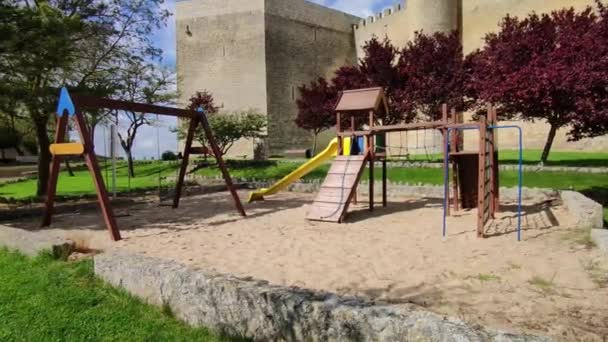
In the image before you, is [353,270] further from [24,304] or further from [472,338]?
[24,304]

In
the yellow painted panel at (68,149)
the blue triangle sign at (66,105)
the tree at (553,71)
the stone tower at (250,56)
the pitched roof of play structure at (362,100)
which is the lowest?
the yellow painted panel at (68,149)

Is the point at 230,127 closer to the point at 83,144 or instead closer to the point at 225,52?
the point at 225,52

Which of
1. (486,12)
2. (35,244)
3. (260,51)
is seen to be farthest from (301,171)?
(486,12)

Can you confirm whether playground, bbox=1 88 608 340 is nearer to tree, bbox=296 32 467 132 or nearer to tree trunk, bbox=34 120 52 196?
tree trunk, bbox=34 120 52 196

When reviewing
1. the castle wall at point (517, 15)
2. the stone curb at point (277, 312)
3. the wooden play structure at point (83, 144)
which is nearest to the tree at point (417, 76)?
the castle wall at point (517, 15)

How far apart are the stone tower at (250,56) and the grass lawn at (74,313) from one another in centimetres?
2595

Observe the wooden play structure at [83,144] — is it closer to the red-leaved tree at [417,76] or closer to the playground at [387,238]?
the playground at [387,238]

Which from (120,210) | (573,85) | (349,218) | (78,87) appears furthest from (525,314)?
(573,85)

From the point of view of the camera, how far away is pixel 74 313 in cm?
344

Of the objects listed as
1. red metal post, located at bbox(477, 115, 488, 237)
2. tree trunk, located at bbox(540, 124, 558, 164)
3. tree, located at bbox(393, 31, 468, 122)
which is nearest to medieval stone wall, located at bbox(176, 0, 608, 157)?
tree, located at bbox(393, 31, 468, 122)

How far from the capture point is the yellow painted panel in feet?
21.8

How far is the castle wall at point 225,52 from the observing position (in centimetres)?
3077

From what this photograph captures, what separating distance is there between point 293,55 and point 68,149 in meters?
27.0

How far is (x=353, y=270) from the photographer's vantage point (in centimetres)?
466
